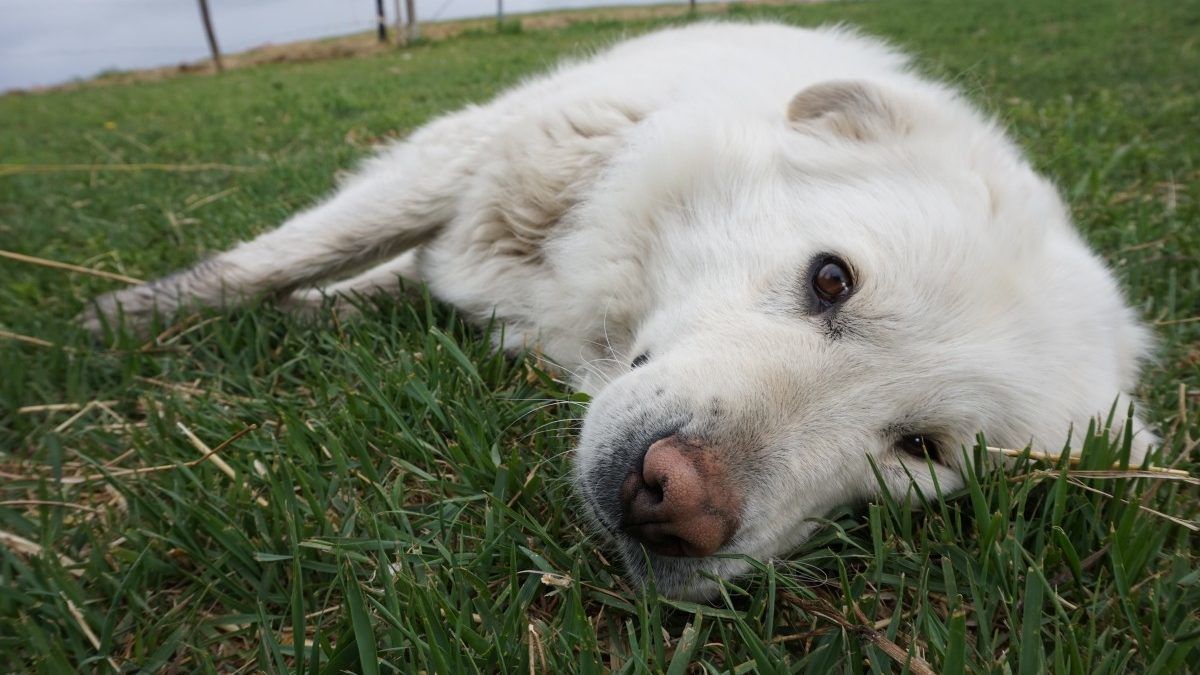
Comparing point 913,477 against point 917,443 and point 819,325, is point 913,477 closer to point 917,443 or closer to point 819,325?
point 917,443

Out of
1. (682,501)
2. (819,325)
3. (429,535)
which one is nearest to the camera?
(682,501)

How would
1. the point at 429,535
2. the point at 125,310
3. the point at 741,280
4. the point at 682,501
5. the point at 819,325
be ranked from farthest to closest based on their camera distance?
the point at 125,310
the point at 741,280
the point at 819,325
the point at 429,535
the point at 682,501

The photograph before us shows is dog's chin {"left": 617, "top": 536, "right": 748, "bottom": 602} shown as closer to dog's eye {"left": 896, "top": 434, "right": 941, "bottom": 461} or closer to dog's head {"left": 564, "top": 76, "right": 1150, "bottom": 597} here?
dog's head {"left": 564, "top": 76, "right": 1150, "bottom": 597}

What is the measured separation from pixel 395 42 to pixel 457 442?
19.8 meters

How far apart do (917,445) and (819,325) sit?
38cm

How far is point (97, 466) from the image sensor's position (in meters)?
1.74

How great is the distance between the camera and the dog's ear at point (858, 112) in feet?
6.84

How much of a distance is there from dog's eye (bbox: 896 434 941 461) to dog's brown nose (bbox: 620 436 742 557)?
574mm

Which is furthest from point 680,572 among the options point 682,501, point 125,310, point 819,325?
point 125,310

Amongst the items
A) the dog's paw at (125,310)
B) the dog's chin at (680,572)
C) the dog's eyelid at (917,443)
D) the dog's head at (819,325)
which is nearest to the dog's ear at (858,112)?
the dog's head at (819,325)

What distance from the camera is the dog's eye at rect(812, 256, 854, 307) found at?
66.7 inches

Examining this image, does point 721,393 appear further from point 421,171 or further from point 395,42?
point 395,42

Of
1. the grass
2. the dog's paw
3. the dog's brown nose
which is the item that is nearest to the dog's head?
the dog's brown nose

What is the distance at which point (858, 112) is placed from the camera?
2.10 m
